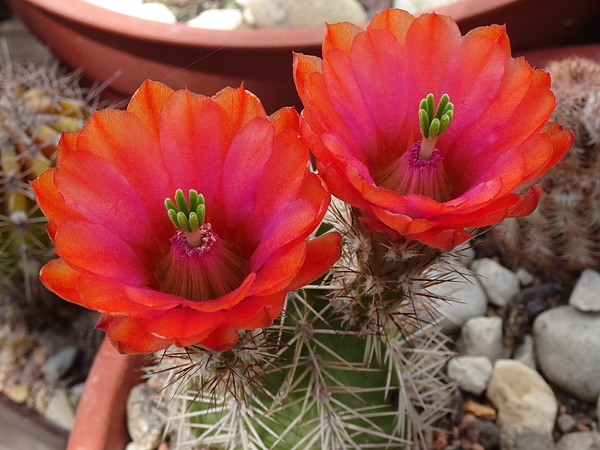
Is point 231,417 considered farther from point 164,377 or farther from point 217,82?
point 217,82

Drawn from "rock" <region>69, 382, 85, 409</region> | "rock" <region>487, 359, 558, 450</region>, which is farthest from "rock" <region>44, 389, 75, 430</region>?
"rock" <region>487, 359, 558, 450</region>

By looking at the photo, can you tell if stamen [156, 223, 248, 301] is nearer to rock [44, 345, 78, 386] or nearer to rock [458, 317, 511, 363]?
rock [458, 317, 511, 363]

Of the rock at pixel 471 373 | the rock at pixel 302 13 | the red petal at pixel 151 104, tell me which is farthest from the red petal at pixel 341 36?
the rock at pixel 302 13

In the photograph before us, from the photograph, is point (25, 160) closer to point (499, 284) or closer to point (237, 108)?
point (237, 108)

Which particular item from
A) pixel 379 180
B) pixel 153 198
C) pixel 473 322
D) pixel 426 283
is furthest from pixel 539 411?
pixel 153 198

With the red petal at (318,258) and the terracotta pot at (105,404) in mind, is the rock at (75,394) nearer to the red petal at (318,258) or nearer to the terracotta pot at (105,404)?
the terracotta pot at (105,404)
